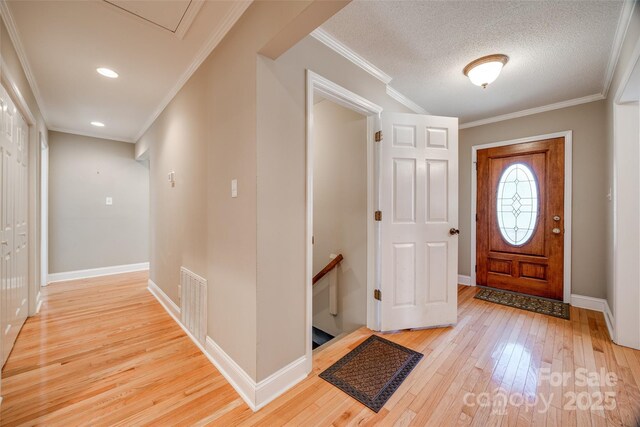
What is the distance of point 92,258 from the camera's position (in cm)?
434

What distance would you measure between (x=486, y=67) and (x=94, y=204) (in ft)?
19.7

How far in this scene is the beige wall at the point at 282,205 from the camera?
1.52 meters

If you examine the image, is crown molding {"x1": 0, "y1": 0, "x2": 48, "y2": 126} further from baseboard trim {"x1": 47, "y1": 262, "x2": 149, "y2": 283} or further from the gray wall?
baseboard trim {"x1": 47, "y1": 262, "x2": 149, "y2": 283}

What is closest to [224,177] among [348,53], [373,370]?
[348,53]

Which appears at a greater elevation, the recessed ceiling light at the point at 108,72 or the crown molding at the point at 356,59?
the recessed ceiling light at the point at 108,72

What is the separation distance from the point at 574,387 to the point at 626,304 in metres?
1.15

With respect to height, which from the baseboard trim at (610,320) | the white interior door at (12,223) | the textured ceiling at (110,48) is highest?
the textured ceiling at (110,48)

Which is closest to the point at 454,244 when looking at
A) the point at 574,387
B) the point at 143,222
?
the point at 574,387

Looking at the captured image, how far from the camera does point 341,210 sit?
8.84ft

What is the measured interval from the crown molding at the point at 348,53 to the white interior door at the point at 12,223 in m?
2.32

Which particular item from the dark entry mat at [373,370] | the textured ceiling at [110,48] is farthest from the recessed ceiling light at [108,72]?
the dark entry mat at [373,370]

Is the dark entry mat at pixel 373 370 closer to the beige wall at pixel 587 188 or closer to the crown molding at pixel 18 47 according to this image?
the beige wall at pixel 587 188

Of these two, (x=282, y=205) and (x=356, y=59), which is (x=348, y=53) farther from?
(x=282, y=205)

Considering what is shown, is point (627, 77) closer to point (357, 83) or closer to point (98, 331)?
point (357, 83)
